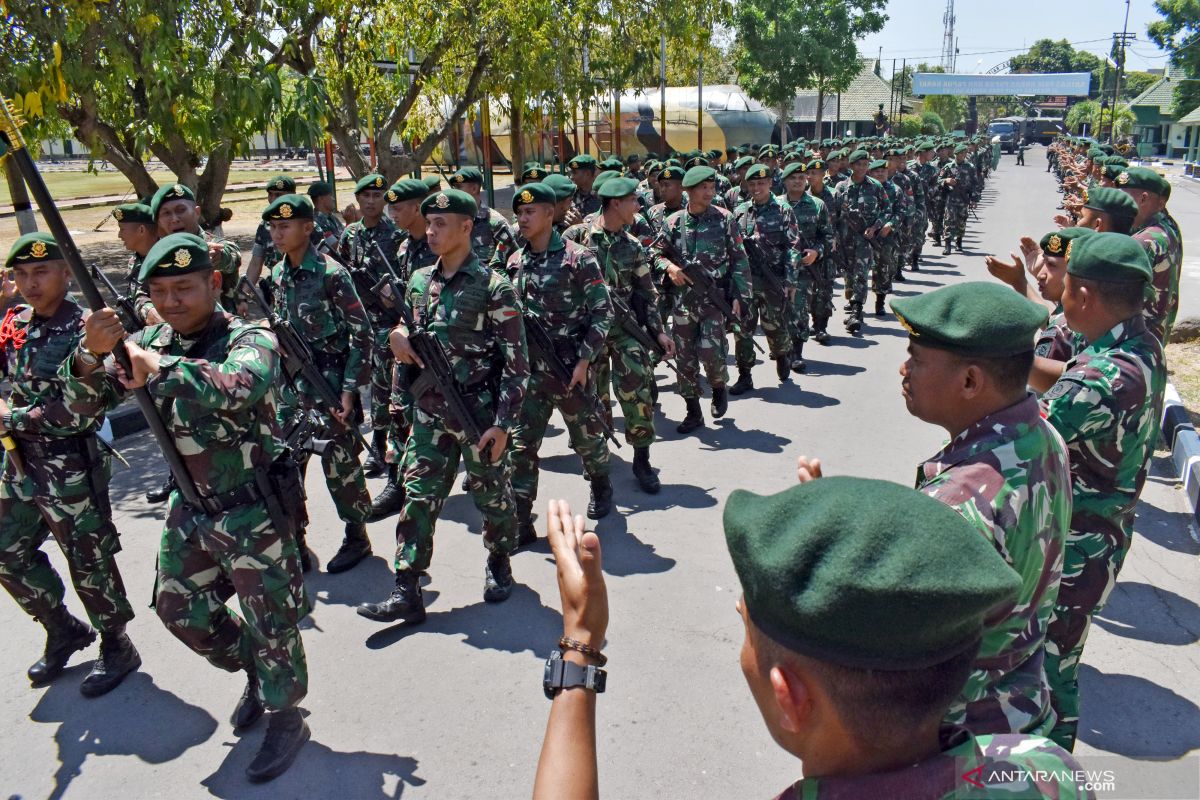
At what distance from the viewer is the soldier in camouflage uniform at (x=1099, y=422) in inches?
119

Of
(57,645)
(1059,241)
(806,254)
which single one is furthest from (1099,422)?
(806,254)

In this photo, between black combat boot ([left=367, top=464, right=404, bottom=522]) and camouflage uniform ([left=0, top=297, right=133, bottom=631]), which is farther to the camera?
black combat boot ([left=367, top=464, right=404, bottom=522])

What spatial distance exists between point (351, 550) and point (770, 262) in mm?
4980

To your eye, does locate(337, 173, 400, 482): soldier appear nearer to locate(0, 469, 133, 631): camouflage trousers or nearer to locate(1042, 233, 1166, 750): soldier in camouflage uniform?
locate(0, 469, 133, 631): camouflage trousers

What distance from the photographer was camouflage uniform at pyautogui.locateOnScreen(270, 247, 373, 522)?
5.06m

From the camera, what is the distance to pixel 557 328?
5398 millimetres

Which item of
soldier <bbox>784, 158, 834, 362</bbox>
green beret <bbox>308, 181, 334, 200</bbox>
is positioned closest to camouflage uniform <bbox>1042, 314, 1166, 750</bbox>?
soldier <bbox>784, 158, 834, 362</bbox>

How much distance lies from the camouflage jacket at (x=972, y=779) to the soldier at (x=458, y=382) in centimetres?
322

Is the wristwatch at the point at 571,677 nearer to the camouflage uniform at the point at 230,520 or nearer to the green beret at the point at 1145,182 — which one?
the camouflage uniform at the point at 230,520

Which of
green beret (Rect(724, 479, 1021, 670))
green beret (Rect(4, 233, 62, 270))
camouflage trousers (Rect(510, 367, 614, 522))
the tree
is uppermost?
the tree

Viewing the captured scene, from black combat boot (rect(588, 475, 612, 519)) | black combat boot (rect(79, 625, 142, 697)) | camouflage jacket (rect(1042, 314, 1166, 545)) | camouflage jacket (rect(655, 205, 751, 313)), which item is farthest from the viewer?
camouflage jacket (rect(655, 205, 751, 313))

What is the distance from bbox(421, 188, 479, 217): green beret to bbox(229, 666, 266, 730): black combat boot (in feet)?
7.16

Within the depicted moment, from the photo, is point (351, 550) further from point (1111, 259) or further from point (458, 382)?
point (1111, 259)

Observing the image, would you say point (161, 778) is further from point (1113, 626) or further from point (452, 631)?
point (1113, 626)
